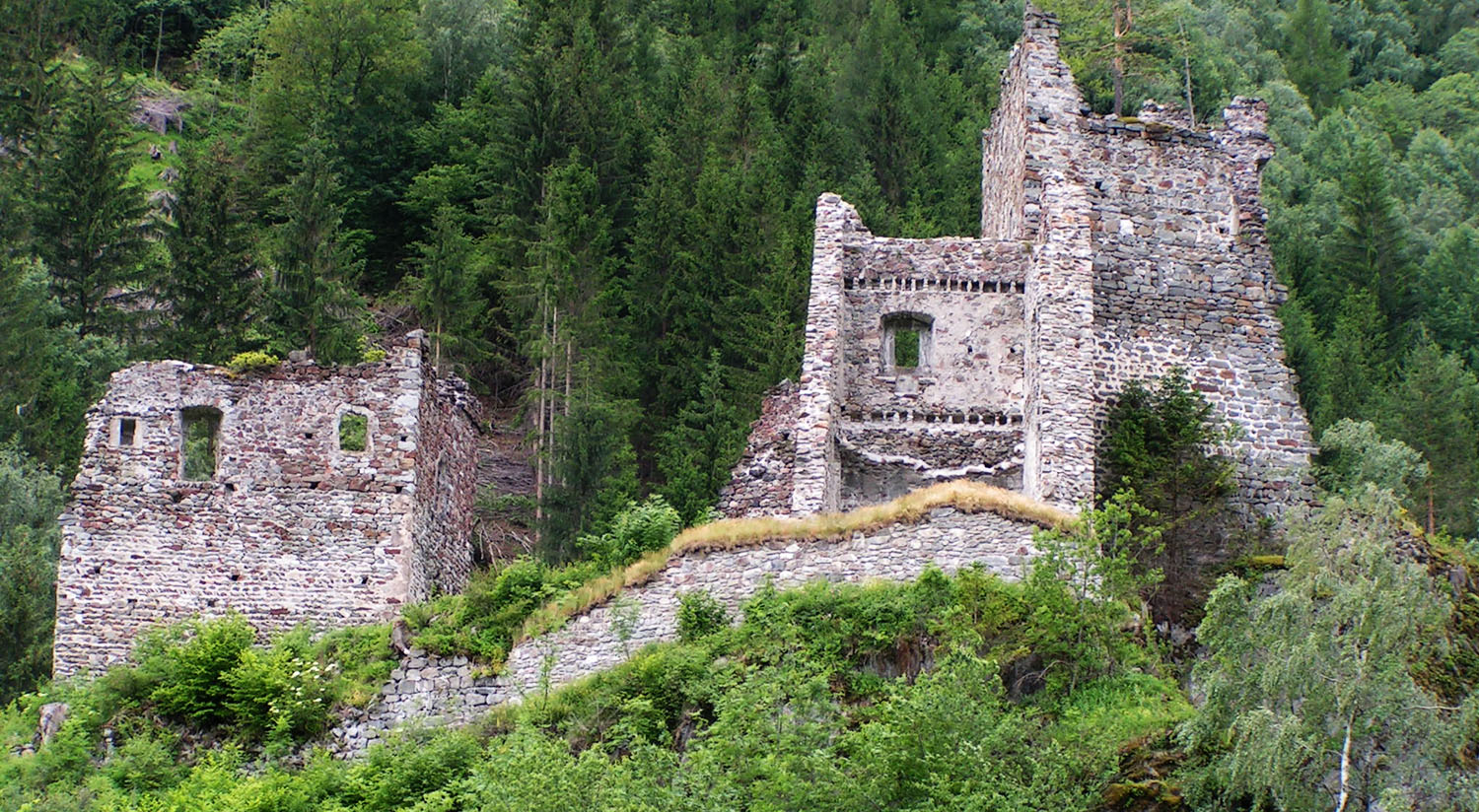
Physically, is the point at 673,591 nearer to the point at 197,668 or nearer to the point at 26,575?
the point at 197,668

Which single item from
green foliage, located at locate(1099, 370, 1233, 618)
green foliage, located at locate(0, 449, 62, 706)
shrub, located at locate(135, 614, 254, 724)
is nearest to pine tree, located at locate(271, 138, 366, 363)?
green foliage, located at locate(0, 449, 62, 706)

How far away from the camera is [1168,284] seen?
98.6ft

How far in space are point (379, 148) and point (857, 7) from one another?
23.9 metres

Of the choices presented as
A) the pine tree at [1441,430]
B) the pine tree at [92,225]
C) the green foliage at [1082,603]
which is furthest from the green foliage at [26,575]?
the pine tree at [1441,430]

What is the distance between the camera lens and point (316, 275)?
134 ft

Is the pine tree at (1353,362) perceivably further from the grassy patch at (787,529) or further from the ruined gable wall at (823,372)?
the grassy patch at (787,529)

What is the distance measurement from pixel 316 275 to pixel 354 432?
540 inches

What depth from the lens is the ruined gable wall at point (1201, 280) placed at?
28.9m

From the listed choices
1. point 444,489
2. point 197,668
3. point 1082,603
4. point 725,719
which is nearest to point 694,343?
point 444,489

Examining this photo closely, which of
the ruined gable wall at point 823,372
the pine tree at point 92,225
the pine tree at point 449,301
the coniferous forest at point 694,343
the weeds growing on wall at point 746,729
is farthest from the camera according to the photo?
the pine tree at point 92,225

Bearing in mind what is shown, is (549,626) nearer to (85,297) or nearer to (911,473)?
(911,473)

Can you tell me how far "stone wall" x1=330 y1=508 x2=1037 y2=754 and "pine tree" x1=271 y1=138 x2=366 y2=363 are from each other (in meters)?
16.8

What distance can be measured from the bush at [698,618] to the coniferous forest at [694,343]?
0.33ft

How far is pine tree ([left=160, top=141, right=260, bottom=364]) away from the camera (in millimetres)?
40906
